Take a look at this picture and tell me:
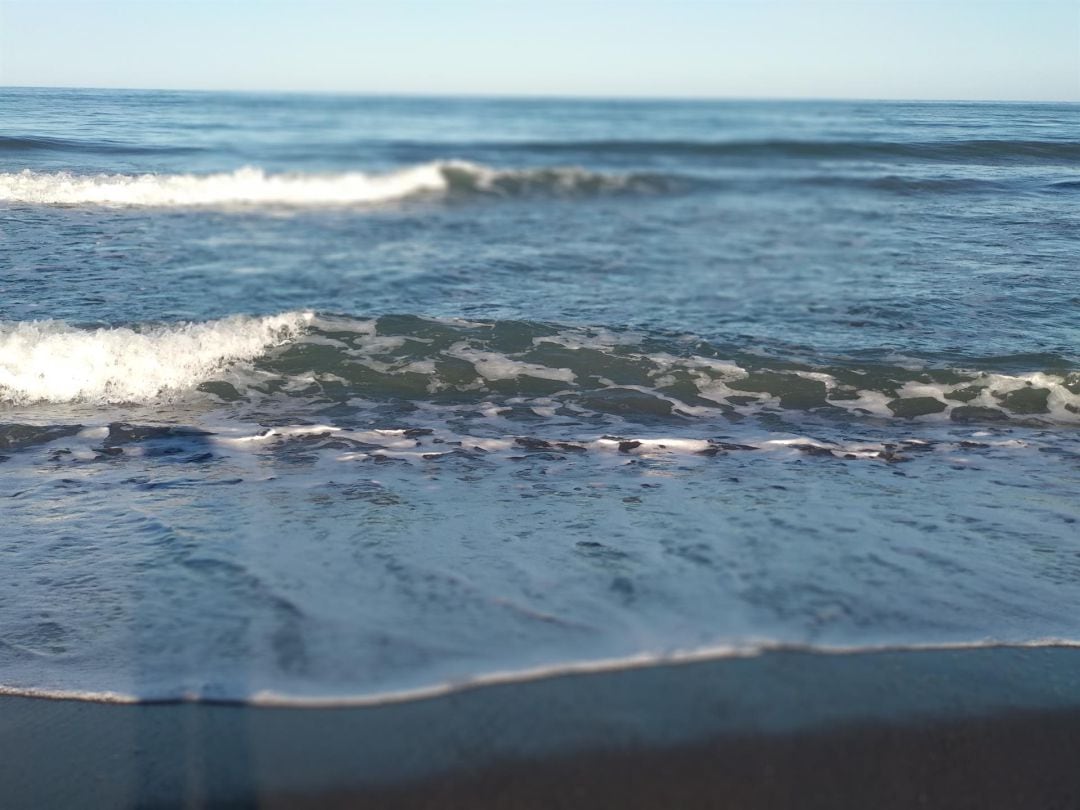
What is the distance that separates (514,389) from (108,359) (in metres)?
3.07

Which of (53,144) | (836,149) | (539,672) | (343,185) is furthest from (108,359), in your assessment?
(836,149)

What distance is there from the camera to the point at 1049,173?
1141 centimetres

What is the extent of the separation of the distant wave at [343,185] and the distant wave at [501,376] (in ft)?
6.75

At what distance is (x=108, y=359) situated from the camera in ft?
23.3

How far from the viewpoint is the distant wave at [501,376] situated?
674cm

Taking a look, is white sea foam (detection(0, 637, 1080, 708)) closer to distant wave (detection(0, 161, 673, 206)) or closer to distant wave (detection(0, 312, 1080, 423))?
distant wave (detection(0, 312, 1080, 423))

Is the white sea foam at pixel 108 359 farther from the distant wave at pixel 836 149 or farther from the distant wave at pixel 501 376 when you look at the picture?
the distant wave at pixel 836 149

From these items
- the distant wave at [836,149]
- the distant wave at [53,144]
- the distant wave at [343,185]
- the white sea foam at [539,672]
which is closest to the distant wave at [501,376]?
the distant wave at [53,144]

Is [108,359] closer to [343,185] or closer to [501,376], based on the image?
[501,376]

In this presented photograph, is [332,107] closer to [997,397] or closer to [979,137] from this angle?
[979,137]

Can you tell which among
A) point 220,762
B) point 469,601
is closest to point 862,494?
point 469,601

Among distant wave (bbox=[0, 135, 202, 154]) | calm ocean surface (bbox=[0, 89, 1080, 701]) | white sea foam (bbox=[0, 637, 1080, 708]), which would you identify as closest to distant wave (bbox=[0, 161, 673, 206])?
calm ocean surface (bbox=[0, 89, 1080, 701])

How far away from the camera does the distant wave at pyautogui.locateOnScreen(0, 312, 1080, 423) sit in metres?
6.74

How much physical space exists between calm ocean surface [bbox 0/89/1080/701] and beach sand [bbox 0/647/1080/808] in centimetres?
16
